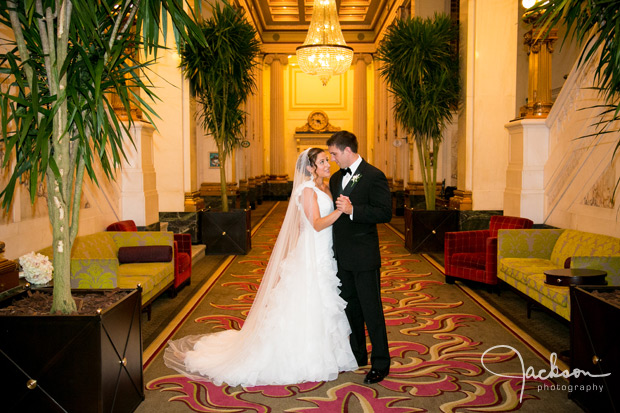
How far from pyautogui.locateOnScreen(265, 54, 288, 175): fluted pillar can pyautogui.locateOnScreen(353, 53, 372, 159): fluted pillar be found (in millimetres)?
2676

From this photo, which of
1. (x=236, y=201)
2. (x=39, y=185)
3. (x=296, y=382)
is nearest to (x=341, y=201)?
(x=296, y=382)

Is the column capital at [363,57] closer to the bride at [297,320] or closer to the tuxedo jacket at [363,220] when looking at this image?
the bride at [297,320]

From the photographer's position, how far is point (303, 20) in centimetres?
1909

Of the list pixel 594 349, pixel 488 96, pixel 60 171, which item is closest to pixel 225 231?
A: pixel 488 96

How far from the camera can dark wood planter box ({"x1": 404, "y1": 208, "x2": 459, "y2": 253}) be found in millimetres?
8750

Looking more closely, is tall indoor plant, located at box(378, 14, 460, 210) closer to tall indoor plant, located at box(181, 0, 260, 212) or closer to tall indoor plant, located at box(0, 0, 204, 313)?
tall indoor plant, located at box(181, 0, 260, 212)

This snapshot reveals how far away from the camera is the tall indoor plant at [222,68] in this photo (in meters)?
8.54

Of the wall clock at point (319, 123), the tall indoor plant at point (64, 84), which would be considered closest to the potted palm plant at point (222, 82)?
the tall indoor plant at point (64, 84)

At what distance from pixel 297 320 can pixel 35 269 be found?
177cm

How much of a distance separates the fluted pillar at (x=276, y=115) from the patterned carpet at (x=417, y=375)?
14.4 meters

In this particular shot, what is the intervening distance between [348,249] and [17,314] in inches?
81.0

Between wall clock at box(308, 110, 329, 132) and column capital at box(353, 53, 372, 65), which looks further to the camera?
wall clock at box(308, 110, 329, 132)

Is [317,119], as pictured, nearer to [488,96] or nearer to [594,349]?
[488,96]

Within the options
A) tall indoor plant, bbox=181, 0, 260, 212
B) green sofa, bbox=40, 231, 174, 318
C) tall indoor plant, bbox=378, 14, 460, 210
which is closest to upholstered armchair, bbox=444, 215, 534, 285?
tall indoor plant, bbox=378, 14, 460, 210
